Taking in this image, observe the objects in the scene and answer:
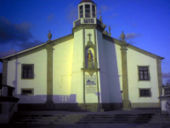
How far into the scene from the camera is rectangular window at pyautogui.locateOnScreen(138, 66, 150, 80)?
86.1ft

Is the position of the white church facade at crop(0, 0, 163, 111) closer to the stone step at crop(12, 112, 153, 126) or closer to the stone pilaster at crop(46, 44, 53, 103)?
the stone pilaster at crop(46, 44, 53, 103)

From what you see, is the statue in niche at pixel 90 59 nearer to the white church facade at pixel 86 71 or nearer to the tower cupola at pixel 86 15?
the white church facade at pixel 86 71

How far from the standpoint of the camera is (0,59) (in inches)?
941

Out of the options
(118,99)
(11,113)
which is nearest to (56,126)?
(11,113)

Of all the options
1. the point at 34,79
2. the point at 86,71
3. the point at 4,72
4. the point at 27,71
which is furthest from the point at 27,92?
the point at 86,71

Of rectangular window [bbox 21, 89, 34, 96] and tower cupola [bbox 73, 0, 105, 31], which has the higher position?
tower cupola [bbox 73, 0, 105, 31]

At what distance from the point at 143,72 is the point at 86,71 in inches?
313

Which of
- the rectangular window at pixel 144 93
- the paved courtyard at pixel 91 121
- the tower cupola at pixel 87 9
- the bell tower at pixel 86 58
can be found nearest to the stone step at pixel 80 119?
the paved courtyard at pixel 91 121

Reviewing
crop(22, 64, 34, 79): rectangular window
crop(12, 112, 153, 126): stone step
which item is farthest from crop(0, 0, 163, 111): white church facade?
crop(12, 112, 153, 126): stone step

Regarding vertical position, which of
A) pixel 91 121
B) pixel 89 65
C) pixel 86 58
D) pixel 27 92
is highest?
pixel 86 58

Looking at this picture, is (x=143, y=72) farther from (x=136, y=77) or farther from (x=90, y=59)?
(x=90, y=59)

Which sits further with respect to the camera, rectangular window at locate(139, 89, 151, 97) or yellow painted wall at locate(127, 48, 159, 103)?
rectangular window at locate(139, 89, 151, 97)

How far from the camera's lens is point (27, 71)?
24609 millimetres

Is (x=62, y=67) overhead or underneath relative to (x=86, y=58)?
underneath
